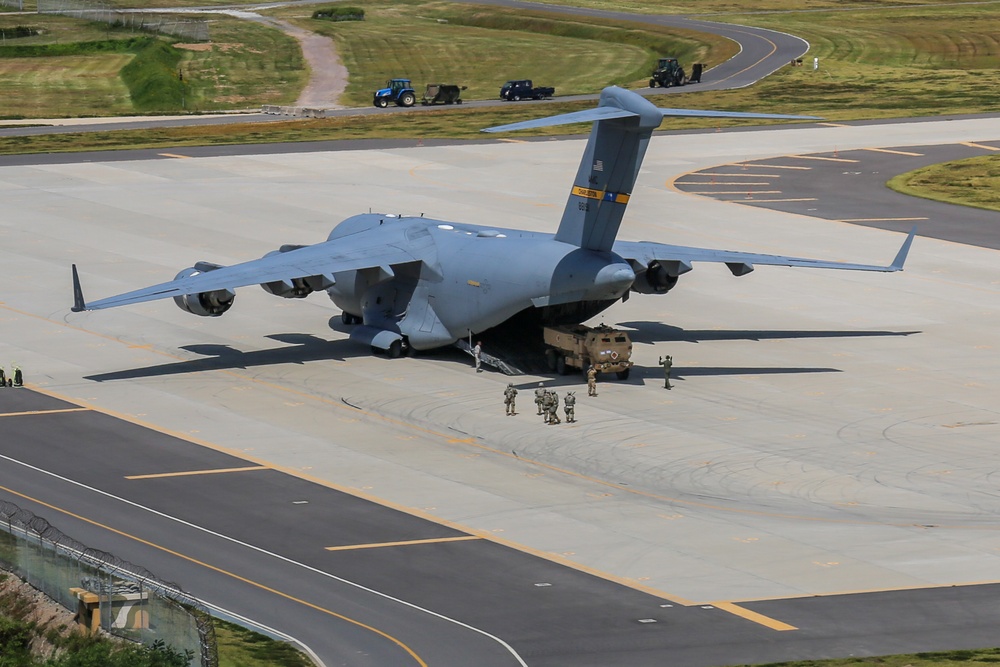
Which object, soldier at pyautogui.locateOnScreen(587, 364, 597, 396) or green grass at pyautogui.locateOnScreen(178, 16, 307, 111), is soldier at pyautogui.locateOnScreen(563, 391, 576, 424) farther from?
green grass at pyautogui.locateOnScreen(178, 16, 307, 111)

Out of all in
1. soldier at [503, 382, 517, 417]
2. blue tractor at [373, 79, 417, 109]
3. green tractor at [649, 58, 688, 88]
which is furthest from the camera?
green tractor at [649, 58, 688, 88]

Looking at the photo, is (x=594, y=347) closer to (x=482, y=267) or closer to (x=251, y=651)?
(x=482, y=267)

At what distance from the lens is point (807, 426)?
4856 centimetres

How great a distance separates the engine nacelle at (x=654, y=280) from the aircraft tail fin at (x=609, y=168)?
610 centimetres

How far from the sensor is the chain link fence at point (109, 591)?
30.6 m

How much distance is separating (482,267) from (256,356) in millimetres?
8996

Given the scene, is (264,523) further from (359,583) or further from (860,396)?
(860,396)

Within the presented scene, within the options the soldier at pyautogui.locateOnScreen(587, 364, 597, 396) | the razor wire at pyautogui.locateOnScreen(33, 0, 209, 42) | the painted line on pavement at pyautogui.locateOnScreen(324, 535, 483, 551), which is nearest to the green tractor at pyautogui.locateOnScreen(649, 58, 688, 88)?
the razor wire at pyautogui.locateOnScreen(33, 0, 209, 42)

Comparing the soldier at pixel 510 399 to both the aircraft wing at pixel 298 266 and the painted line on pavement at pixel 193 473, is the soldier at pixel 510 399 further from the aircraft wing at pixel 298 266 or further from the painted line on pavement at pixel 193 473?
the painted line on pavement at pixel 193 473

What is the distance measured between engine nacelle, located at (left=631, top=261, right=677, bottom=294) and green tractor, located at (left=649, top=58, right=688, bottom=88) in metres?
86.8

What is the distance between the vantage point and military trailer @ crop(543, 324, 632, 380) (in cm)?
5275

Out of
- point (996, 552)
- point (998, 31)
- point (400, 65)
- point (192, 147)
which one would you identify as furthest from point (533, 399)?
point (998, 31)

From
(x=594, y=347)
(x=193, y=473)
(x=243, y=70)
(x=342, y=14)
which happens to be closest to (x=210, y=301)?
(x=193, y=473)

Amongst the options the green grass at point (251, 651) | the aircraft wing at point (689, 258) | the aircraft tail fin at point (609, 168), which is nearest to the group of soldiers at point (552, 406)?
the aircraft tail fin at point (609, 168)
